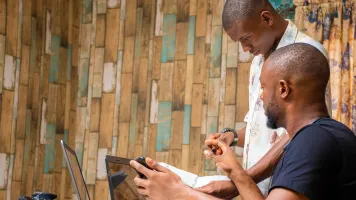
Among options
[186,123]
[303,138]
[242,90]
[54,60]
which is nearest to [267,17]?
[303,138]

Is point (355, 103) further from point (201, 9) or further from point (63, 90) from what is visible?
point (63, 90)

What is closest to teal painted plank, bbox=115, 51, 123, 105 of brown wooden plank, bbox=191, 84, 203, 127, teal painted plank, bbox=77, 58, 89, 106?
teal painted plank, bbox=77, 58, 89, 106

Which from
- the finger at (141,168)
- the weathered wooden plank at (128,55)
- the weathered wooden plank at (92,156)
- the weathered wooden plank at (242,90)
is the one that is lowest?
the weathered wooden plank at (92,156)

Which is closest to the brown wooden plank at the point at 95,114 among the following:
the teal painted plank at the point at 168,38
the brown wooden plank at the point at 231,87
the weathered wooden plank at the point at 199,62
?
the teal painted plank at the point at 168,38

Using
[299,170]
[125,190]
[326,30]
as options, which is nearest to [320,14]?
[326,30]

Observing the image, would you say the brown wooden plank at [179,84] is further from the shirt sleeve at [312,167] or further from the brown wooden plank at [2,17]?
the shirt sleeve at [312,167]

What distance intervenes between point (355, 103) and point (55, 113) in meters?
2.50

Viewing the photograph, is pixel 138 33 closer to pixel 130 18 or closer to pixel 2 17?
pixel 130 18

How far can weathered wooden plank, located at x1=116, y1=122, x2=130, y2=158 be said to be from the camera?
5426 millimetres

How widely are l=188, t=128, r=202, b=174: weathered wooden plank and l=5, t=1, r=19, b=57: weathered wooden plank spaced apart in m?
1.56

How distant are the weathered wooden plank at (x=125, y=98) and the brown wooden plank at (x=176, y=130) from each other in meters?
0.44

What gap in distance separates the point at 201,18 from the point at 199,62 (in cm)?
37

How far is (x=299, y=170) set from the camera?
149 centimetres

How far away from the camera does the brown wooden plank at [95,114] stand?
18.3 feet
